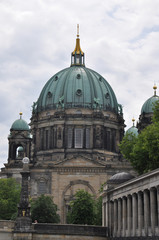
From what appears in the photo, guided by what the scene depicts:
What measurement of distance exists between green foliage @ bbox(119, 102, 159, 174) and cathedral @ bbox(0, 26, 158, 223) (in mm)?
34568

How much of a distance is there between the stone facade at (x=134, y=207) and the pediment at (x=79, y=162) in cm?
4237

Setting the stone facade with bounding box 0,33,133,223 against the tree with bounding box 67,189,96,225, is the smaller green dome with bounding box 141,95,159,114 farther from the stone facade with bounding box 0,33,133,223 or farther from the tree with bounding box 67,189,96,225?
the tree with bounding box 67,189,96,225

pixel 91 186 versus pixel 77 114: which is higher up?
pixel 77 114

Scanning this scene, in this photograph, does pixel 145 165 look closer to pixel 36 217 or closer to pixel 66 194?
pixel 36 217

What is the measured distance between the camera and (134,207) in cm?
4522

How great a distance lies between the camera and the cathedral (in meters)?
97.9

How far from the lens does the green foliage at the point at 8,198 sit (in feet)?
275

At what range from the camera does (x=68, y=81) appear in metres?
108

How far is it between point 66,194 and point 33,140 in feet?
56.2

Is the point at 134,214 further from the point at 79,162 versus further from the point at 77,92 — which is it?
the point at 77,92

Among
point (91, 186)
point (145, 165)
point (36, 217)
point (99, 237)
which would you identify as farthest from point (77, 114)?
point (99, 237)

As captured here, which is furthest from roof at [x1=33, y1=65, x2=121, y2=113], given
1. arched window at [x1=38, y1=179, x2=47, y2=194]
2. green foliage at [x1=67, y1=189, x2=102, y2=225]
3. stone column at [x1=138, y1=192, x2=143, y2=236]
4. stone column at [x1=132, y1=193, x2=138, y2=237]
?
stone column at [x1=138, y1=192, x2=143, y2=236]

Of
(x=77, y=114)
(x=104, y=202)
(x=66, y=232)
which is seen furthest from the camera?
(x=77, y=114)

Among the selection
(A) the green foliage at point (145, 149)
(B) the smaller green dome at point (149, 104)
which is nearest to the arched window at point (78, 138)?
(B) the smaller green dome at point (149, 104)
